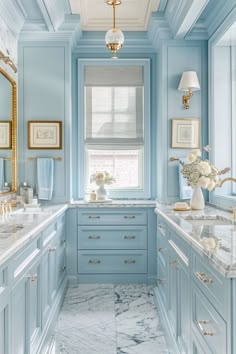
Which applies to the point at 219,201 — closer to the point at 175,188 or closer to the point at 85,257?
the point at 175,188

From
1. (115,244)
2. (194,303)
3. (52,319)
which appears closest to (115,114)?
(115,244)

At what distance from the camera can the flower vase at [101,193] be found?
441 cm

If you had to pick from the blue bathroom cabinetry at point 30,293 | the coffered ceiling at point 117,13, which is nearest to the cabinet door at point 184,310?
the blue bathroom cabinetry at point 30,293

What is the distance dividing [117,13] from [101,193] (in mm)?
1847

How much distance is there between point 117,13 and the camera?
4.04 metres

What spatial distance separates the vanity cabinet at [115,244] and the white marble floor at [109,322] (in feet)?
0.45

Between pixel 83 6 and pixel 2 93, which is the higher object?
pixel 83 6

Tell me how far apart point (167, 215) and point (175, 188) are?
3.82ft

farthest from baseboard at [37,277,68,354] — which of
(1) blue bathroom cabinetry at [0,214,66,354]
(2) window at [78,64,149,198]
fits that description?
(2) window at [78,64,149,198]

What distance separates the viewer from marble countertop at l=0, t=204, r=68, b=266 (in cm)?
177

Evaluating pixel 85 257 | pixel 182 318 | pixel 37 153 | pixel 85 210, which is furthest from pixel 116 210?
pixel 182 318

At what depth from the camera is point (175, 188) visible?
4.23 m

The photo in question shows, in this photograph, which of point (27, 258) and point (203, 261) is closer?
point (203, 261)

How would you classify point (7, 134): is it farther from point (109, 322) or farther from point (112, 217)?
point (109, 322)
